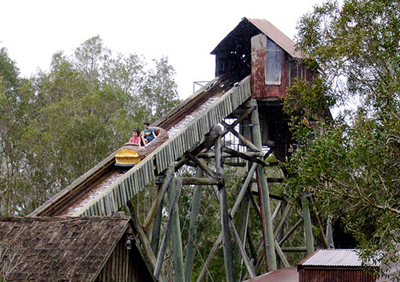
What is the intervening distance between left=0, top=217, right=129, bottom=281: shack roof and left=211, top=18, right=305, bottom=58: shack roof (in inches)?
474

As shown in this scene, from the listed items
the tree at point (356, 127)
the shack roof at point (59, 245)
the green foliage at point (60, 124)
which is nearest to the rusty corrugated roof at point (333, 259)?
the tree at point (356, 127)

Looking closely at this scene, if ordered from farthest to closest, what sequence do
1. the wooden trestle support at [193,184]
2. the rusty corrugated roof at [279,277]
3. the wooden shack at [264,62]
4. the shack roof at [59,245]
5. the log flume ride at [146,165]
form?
1. the wooden shack at [264,62]
2. the rusty corrugated roof at [279,277]
3. the wooden trestle support at [193,184]
4. the log flume ride at [146,165]
5. the shack roof at [59,245]

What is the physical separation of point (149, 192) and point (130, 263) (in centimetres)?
2420

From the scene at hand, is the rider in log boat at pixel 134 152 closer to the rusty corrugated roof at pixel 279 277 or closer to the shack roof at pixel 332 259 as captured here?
the shack roof at pixel 332 259

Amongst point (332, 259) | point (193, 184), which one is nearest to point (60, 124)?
point (193, 184)

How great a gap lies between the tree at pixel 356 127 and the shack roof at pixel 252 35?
12.3 feet

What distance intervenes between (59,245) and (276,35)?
556 inches

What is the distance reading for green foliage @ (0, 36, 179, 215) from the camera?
3700 centimetres

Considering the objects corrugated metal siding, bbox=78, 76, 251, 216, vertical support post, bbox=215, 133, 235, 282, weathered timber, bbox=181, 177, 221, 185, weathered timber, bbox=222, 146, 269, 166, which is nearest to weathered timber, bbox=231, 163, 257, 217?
weathered timber, bbox=222, 146, 269, 166

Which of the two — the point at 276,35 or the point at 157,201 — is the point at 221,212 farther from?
the point at 276,35

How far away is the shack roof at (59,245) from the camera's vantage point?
475 inches

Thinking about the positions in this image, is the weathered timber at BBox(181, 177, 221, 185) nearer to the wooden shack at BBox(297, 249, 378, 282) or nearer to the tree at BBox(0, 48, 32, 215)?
the wooden shack at BBox(297, 249, 378, 282)

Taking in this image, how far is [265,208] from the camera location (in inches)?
921

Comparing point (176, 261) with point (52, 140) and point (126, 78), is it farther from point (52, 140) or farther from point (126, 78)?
point (126, 78)
